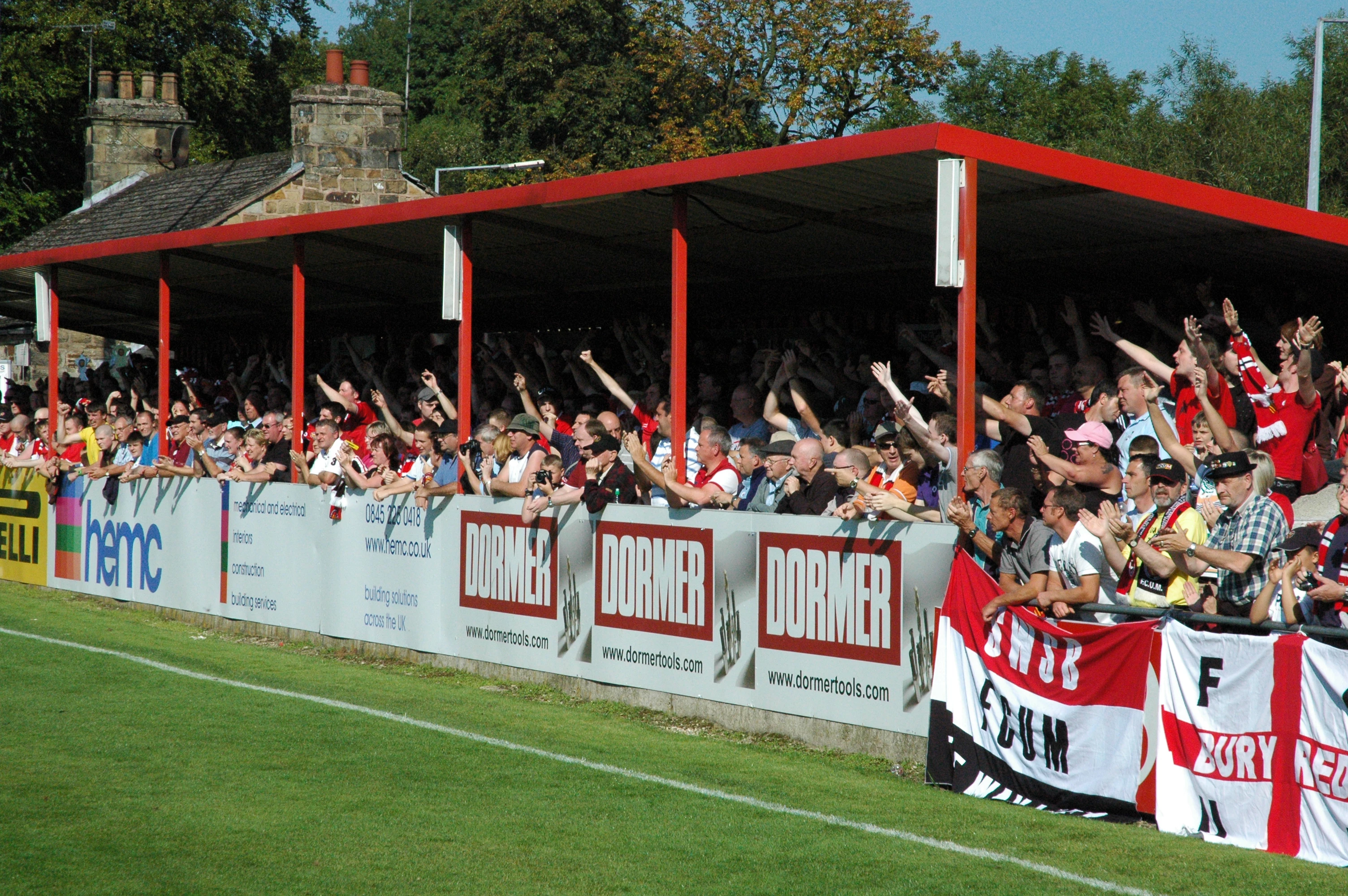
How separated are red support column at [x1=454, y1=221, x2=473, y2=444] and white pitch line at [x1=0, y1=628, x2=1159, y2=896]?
2751 millimetres

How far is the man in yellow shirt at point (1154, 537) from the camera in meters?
7.61

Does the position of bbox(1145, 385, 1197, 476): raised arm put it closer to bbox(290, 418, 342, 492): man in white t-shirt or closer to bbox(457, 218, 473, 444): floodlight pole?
bbox(457, 218, 473, 444): floodlight pole

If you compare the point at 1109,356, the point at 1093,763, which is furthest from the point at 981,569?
the point at 1109,356

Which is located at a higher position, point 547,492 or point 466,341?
point 466,341

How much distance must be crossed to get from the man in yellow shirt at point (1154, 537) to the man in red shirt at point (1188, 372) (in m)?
1.76

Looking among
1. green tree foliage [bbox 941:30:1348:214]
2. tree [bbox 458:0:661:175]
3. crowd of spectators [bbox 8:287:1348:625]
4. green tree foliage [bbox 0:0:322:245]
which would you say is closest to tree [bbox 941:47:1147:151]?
green tree foliage [bbox 941:30:1348:214]

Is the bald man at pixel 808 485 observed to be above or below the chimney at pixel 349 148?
below

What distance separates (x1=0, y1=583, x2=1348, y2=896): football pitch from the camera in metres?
6.24

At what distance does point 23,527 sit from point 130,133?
1998cm

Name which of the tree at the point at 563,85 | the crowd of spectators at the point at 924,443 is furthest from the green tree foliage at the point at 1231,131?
the crowd of spectators at the point at 924,443

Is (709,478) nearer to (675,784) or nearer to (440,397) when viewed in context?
(675,784)

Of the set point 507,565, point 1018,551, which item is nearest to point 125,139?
point 507,565

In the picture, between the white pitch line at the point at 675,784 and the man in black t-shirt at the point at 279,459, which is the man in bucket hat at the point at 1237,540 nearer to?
the white pitch line at the point at 675,784

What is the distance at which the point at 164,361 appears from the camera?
16547 millimetres
